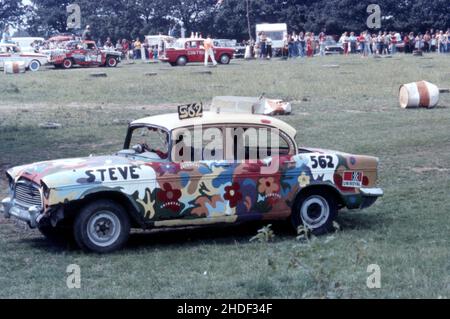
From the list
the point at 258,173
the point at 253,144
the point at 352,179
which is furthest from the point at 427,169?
the point at 258,173

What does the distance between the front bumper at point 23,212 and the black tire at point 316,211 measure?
2.74 m

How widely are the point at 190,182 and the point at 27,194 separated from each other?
1.64 meters

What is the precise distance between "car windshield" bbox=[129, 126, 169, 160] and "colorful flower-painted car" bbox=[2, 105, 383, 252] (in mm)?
12

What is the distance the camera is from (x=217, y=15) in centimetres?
7312

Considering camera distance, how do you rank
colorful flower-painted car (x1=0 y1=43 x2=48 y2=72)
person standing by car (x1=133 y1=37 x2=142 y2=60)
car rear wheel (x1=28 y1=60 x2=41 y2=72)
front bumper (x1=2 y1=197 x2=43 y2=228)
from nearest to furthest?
1. front bumper (x1=2 y1=197 x2=43 y2=228)
2. colorful flower-painted car (x1=0 y1=43 x2=48 y2=72)
3. car rear wheel (x1=28 y1=60 x2=41 y2=72)
4. person standing by car (x1=133 y1=37 x2=142 y2=60)

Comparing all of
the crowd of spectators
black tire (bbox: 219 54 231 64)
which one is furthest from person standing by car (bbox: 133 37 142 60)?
black tire (bbox: 219 54 231 64)

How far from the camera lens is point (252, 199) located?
383 inches

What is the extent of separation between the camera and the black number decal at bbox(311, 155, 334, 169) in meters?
9.99

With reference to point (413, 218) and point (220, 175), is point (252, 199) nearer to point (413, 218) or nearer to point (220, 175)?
point (220, 175)

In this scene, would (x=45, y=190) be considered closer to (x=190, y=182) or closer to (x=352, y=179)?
(x=190, y=182)

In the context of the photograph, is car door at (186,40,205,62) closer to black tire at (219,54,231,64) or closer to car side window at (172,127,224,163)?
black tire at (219,54,231,64)

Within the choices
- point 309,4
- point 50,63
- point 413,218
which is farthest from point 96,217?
point 309,4

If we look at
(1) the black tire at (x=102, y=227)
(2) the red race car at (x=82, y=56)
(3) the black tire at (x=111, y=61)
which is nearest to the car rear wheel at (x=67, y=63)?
(2) the red race car at (x=82, y=56)
